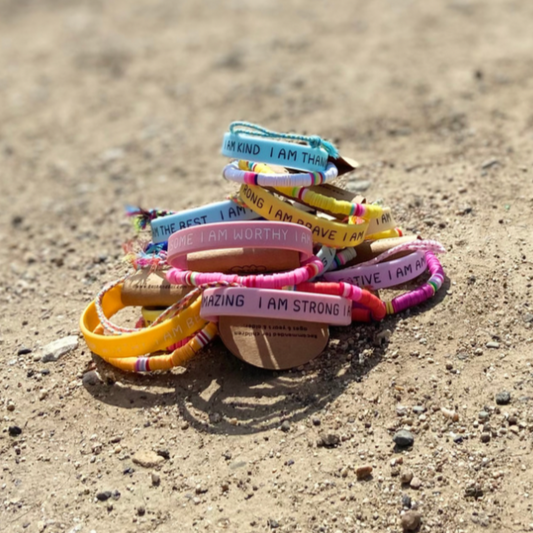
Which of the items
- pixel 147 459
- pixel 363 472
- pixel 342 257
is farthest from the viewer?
pixel 342 257

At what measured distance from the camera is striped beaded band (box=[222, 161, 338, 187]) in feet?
14.7

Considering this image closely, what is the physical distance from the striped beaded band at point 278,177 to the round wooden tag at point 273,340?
2.76 ft

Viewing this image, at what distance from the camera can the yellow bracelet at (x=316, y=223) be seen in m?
4.51

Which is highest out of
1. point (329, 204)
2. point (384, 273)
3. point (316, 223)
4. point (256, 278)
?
point (329, 204)

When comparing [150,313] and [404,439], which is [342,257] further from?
[404,439]

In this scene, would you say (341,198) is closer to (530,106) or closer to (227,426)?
(227,426)

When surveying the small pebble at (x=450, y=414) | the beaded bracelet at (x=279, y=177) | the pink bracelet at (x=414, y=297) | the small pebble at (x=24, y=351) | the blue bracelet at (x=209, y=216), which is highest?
the beaded bracelet at (x=279, y=177)

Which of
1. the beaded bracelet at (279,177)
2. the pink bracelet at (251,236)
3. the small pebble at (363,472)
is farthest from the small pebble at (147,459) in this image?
the beaded bracelet at (279,177)

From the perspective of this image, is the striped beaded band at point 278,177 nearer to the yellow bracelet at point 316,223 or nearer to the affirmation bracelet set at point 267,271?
the affirmation bracelet set at point 267,271

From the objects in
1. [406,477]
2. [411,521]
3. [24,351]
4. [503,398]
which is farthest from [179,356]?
[503,398]

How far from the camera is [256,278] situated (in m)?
4.23

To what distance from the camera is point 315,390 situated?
4.12 m

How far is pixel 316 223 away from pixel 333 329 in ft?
2.17

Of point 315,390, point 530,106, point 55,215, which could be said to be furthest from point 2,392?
point 530,106
